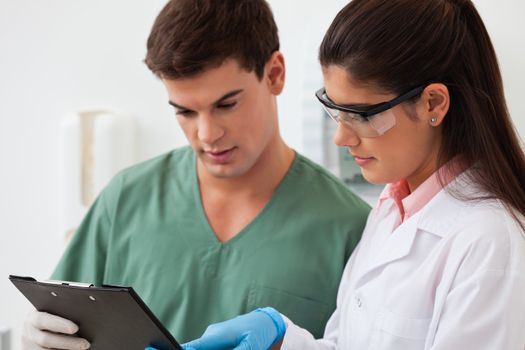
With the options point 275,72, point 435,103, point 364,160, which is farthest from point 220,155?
point 435,103

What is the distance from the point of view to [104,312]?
117 cm

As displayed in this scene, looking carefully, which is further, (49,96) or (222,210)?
(49,96)

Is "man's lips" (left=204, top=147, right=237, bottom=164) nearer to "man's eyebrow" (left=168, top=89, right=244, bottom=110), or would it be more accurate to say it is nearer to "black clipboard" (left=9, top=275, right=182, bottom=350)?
"man's eyebrow" (left=168, top=89, right=244, bottom=110)

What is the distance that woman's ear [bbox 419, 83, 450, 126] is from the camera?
44.6 inches

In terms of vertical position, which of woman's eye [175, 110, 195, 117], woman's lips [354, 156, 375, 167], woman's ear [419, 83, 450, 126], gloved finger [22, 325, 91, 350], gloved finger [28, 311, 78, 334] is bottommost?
A: gloved finger [22, 325, 91, 350]

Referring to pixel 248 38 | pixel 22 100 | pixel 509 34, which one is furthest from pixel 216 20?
pixel 22 100

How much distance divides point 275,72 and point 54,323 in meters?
0.66

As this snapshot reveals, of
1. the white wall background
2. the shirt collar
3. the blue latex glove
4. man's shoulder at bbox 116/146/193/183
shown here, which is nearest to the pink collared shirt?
the shirt collar

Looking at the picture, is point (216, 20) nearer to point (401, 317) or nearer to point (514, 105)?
point (401, 317)

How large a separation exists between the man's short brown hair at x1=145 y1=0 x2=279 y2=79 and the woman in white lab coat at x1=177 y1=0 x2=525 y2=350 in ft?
0.97

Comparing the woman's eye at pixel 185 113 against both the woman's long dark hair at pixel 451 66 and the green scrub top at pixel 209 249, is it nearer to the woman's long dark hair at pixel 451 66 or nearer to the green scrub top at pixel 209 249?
the green scrub top at pixel 209 249

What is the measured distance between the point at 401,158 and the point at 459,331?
279mm

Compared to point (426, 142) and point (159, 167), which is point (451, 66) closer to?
point (426, 142)

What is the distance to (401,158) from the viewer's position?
1.18m
